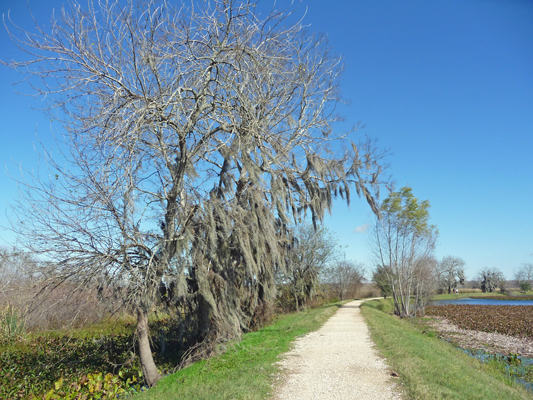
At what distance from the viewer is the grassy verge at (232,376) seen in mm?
4812

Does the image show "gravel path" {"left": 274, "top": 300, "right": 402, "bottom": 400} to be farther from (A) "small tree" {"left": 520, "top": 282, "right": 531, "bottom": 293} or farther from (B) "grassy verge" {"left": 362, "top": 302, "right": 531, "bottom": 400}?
(A) "small tree" {"left": 520, "top": 282, "right": 531, "bottom": 293}

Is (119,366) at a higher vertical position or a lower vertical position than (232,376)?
lower

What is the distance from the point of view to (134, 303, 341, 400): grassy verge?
4.81 m

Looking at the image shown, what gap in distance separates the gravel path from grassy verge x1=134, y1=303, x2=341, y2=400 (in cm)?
31

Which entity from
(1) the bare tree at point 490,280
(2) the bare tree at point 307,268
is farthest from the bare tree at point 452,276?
(2) the bare tree at point 307,268

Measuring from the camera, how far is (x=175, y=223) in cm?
742

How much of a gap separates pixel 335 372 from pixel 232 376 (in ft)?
5.44

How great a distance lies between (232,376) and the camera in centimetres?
573

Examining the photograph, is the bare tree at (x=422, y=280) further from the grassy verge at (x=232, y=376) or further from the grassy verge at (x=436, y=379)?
the grassy verge at (x=232, y=376)

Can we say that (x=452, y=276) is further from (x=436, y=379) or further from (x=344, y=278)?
(x=436, y=379)

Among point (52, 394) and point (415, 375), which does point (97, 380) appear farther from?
point (415, 375)

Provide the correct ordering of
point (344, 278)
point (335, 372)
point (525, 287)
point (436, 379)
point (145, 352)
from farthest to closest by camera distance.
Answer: point (525, 287), point (344, 278), point (145, 352), point (335, 372), point (436, 379)

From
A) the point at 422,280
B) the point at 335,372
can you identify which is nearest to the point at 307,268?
the point at 422,280

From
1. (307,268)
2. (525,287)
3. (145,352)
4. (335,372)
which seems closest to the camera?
(335,372)
